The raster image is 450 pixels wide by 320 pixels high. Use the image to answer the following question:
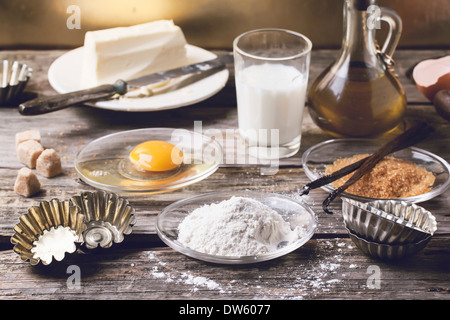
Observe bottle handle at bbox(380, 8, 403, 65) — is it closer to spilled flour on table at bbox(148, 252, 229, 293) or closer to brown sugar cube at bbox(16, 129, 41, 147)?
spilled flour on table at bbox(148, 252, 229, 293)

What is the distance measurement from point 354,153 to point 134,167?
0.49 m

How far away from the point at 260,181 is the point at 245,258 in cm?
33

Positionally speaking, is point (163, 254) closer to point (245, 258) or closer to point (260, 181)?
point (245, 258)

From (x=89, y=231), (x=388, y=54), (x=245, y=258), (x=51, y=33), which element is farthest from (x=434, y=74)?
(x=51, y=33)

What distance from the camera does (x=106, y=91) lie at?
1.46m

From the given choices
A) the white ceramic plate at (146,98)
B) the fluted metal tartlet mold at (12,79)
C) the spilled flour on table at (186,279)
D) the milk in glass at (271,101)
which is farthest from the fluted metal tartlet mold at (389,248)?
the fluted metal tartlet mold at (12,79)

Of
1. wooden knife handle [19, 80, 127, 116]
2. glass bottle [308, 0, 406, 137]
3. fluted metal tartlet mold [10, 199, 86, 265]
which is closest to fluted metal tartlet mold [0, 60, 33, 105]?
wooden knife handle [19, 80, 127, 116]

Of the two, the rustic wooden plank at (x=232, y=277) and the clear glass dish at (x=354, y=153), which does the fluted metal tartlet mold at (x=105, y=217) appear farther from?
the clear glass dish at (x=354, y=153)

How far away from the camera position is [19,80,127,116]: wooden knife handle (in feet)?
4.53

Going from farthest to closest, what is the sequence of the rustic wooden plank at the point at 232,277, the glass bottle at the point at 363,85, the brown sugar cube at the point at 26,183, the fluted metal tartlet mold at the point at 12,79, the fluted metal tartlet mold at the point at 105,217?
the fluted metal tartlet mold at the point at 12,79
the glass bottle at the point at 363,85
the brown sugar cube at the point at 26,183
the fluted metal tartlet mold at the point at 105,217
the rustic wooden plank at the point at 232,277

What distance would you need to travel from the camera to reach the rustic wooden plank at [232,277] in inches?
36.4

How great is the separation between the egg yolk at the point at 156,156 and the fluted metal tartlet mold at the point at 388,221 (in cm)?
40

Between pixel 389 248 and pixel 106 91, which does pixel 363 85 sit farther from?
pixel 106 91
